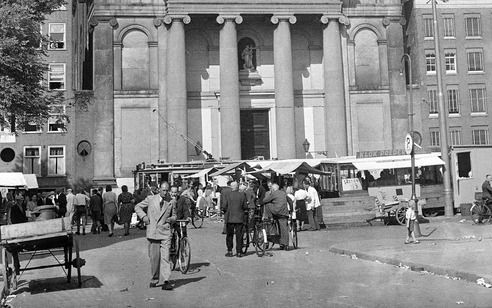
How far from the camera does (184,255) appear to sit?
46.8 feet

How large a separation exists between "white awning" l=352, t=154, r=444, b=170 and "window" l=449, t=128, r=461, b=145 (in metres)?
29.5

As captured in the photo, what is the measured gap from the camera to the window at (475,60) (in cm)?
6116

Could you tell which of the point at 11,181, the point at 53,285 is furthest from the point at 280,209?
the point at 11,181

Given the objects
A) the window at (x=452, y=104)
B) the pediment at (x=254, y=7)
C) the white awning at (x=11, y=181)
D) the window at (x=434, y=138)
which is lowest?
the white awning at (x=11, y=181)

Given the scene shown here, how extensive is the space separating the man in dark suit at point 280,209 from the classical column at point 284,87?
27.1m

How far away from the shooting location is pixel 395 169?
3203 cm

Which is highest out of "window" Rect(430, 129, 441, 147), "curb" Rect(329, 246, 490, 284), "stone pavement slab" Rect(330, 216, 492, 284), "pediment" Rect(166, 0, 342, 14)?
"pediment" Rect(166, 0, 342, 14)

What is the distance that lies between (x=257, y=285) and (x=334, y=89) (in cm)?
3649

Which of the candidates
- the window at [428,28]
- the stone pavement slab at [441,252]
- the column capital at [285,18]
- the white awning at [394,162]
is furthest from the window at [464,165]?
the window at [428,28]

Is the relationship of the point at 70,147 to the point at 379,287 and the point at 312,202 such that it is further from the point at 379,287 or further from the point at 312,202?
the point at 379,287

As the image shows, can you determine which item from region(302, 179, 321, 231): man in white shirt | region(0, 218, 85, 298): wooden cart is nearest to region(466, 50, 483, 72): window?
region(302, 179, 321, 231): man in white shirt

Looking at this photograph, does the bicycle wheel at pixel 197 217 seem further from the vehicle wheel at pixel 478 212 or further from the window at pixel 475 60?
the window at pixel 475 60

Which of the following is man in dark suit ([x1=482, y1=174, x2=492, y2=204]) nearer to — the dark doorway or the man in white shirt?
the man in white shirt

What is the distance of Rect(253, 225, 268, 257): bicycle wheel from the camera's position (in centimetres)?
1741
